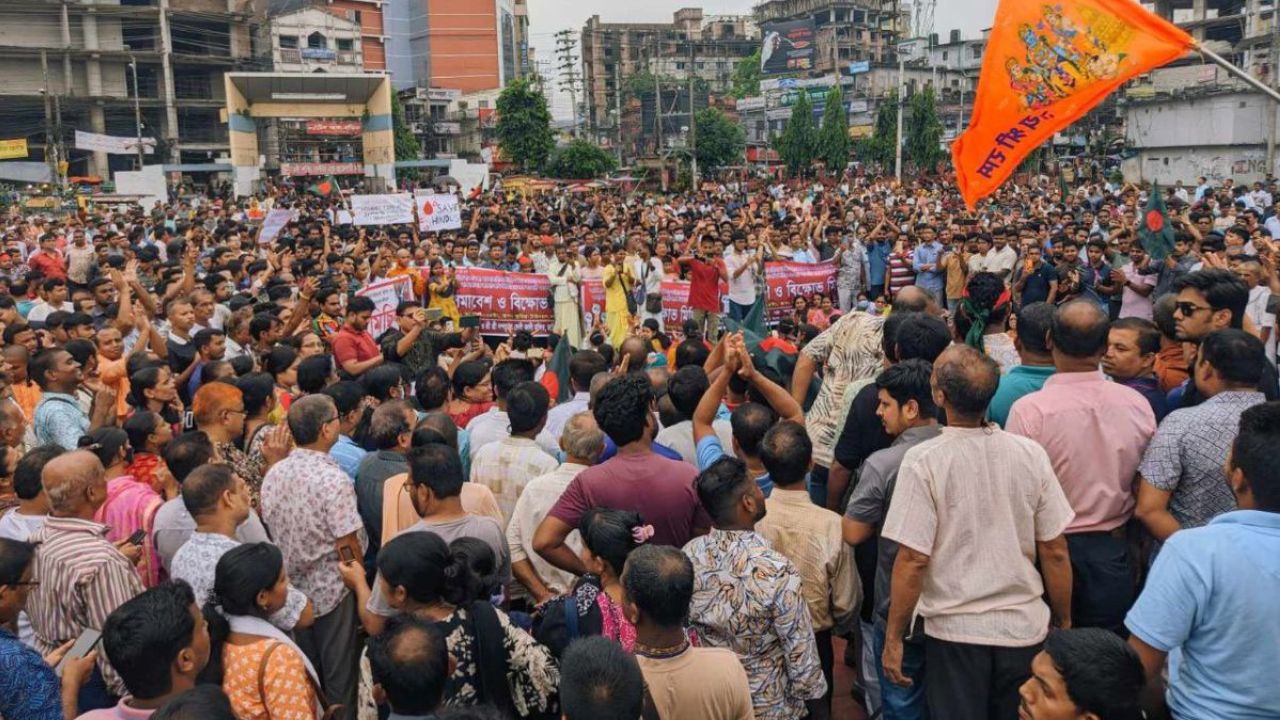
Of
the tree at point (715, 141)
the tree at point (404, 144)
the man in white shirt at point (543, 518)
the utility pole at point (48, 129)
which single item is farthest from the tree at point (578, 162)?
the man in white shirt at point (543, 518)

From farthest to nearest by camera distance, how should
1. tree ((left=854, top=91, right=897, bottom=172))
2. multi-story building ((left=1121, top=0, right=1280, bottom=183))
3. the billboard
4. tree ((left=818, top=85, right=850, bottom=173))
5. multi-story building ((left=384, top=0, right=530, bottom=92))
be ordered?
1. the billboard
2. multi-story building ((left=384, top=0, right=530, bottom=92))
3. tree ((left=818, top=85, right=850, bottom=173))
4. tree ((left=854, top=91, right=897, bottom=172))
5. multi-story building ((left=1121, top=0, right=1280, bottom=183))

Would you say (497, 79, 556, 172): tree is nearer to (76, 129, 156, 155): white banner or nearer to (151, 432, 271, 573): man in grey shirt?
(76, 129, 156, 155): white banner

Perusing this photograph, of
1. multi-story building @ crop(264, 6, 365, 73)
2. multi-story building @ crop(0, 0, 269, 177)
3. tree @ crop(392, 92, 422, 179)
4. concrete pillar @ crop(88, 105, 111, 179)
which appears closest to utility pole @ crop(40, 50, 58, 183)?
multi-story building @ crop(0, 0, 269, 177)

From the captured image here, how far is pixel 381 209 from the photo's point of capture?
15.9 m

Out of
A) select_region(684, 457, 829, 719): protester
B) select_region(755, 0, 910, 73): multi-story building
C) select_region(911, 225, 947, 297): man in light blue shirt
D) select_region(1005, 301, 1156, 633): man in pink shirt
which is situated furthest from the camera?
select_region(755, 0, 910, 73): multi-story building

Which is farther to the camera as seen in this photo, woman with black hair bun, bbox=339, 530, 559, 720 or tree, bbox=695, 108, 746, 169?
tree, bbox=695, 108, 746, 169

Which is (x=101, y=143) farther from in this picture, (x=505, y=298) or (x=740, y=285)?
(x=740, y=285)

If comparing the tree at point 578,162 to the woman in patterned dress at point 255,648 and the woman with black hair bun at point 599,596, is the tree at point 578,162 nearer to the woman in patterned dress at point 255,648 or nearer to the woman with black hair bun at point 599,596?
the woman with black hair bun at point 599,596

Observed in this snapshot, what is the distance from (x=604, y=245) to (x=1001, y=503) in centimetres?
1102

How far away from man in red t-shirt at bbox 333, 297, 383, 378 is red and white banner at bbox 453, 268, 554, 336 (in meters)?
3.04

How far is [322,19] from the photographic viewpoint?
6141 cm

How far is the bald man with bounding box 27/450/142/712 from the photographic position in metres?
3.64

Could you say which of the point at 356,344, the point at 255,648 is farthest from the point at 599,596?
the point at 356,344

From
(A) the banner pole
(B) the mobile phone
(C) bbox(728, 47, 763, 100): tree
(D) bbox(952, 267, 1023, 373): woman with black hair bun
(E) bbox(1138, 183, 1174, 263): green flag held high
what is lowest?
(B) the mobile phone
